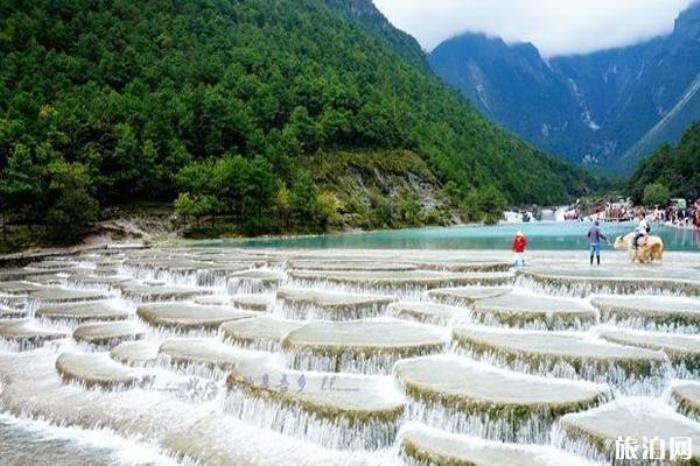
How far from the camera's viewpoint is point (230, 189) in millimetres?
72375

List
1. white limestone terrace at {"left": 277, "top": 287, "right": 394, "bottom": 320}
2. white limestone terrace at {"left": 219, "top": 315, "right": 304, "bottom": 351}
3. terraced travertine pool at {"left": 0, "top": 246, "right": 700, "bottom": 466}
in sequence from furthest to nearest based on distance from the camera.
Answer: white limestone terrace at {"left": 277, "top": 287, "right": 394, "bottom": 320}
white limestone terrace at {"left": 219, "top": 315, "right": 304, "bottom": 351}
terraced travertine pool at {"left": 0, "top": 246, "right": 700, "bottom": 466}

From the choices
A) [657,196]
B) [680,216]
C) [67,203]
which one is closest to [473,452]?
[67,203]

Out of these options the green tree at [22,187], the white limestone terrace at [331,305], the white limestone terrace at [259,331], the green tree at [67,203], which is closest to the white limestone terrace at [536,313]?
the white limestone terrace at [331,305]

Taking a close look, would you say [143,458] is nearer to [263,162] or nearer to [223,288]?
[223,288]

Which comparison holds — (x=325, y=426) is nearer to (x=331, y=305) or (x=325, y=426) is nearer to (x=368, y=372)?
(x=368, y=372)

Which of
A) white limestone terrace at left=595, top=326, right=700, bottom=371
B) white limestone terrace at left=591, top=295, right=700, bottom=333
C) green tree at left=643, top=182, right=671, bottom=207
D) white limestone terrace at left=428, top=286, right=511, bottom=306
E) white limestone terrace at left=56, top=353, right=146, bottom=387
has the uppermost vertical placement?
green tree at left=643, top=182, right=671, bottom=207

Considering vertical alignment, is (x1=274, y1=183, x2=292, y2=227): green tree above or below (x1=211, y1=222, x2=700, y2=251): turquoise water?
above

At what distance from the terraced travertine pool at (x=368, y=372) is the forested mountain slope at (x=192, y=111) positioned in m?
40.4

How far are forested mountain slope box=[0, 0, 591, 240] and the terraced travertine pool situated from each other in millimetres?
40399

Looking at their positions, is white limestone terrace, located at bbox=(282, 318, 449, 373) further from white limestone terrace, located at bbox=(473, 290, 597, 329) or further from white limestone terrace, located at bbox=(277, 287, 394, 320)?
white limestone terrace, located at bbox=(277, 287, 394, 320)

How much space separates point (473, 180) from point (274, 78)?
61467 millimetres

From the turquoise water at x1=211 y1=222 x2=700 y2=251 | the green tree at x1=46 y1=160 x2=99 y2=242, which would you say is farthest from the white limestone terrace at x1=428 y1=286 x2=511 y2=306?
the green tree at x1=46 y1=160 x2=99 y2=242

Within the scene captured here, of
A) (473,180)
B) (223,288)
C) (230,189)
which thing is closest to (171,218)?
(230,189)

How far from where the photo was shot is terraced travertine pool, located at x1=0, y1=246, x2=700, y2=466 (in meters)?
11.9
